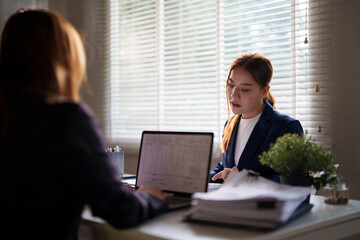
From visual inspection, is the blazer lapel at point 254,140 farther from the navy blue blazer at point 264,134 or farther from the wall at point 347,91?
the wall at point 347,91

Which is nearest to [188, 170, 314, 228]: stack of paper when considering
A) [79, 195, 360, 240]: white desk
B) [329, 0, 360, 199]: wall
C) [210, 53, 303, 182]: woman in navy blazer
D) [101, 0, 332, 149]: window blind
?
[79, 195, 360, 240]: white desk

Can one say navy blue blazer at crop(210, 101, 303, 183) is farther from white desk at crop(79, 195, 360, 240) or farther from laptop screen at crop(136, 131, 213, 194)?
laptop screen at crop(136, 131, 213, 194)

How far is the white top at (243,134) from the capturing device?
2.24m

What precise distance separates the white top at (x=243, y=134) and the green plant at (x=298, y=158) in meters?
0.81

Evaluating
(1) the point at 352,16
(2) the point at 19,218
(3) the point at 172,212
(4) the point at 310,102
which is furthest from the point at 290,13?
(2) the point at 19,218

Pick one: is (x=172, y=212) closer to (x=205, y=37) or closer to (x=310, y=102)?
(x=310, y=102)

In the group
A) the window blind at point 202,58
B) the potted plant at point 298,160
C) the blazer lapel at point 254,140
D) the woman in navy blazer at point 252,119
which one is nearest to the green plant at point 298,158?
the potted plant at point 298,160

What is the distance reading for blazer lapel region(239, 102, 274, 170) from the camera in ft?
6.84

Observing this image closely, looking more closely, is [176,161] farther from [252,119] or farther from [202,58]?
[202,58]

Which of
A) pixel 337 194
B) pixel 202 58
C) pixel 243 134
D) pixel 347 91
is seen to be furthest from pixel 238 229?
pixel 202 58

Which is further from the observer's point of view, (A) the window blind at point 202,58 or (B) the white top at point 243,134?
(A) the window blind at point 202,58

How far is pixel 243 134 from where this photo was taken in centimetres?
227

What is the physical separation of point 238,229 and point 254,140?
3.38ft

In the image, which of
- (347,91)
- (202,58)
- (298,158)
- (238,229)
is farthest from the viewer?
(202,58)
